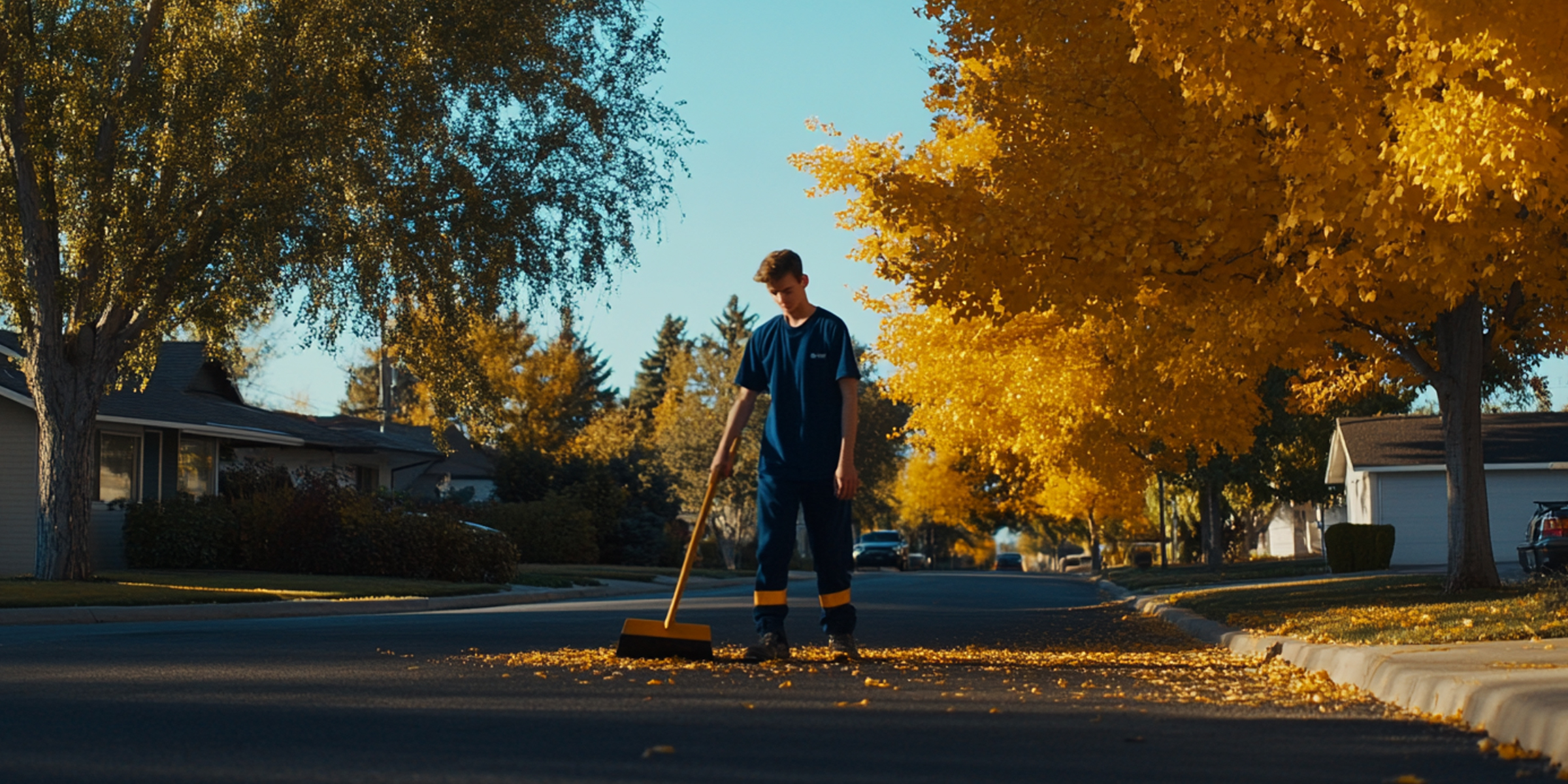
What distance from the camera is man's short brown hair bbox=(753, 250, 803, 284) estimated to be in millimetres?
8297

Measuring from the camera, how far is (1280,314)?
11812 millimetres

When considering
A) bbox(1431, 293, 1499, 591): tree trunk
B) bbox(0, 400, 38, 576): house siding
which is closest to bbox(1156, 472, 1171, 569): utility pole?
bbox(1431, 293, 1499, 591): tree trunk

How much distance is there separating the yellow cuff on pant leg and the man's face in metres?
1.63

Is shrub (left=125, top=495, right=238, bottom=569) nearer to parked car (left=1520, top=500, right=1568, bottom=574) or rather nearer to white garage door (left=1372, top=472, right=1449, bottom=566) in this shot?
→ parked car (left=1520, top=500, right=1568, bottom=574)

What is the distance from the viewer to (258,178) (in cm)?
1791

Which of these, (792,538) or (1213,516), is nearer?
(792,538)

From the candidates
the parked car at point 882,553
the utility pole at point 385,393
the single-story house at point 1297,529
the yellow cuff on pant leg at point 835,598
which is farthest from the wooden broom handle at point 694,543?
the parked car at point 882,553

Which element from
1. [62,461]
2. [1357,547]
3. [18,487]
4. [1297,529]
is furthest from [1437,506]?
[18,487]

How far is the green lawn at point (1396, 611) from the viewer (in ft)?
29.8

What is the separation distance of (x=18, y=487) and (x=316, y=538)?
17.9 feet


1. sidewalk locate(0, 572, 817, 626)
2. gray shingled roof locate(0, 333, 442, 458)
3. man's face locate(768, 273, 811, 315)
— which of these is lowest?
sidewalk locate(0, 572, 817, 626)

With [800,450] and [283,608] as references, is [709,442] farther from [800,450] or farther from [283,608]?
[800,450]

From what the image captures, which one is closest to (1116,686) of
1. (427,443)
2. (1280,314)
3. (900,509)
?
(1280,314)

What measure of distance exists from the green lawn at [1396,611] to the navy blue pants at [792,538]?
3.15m
